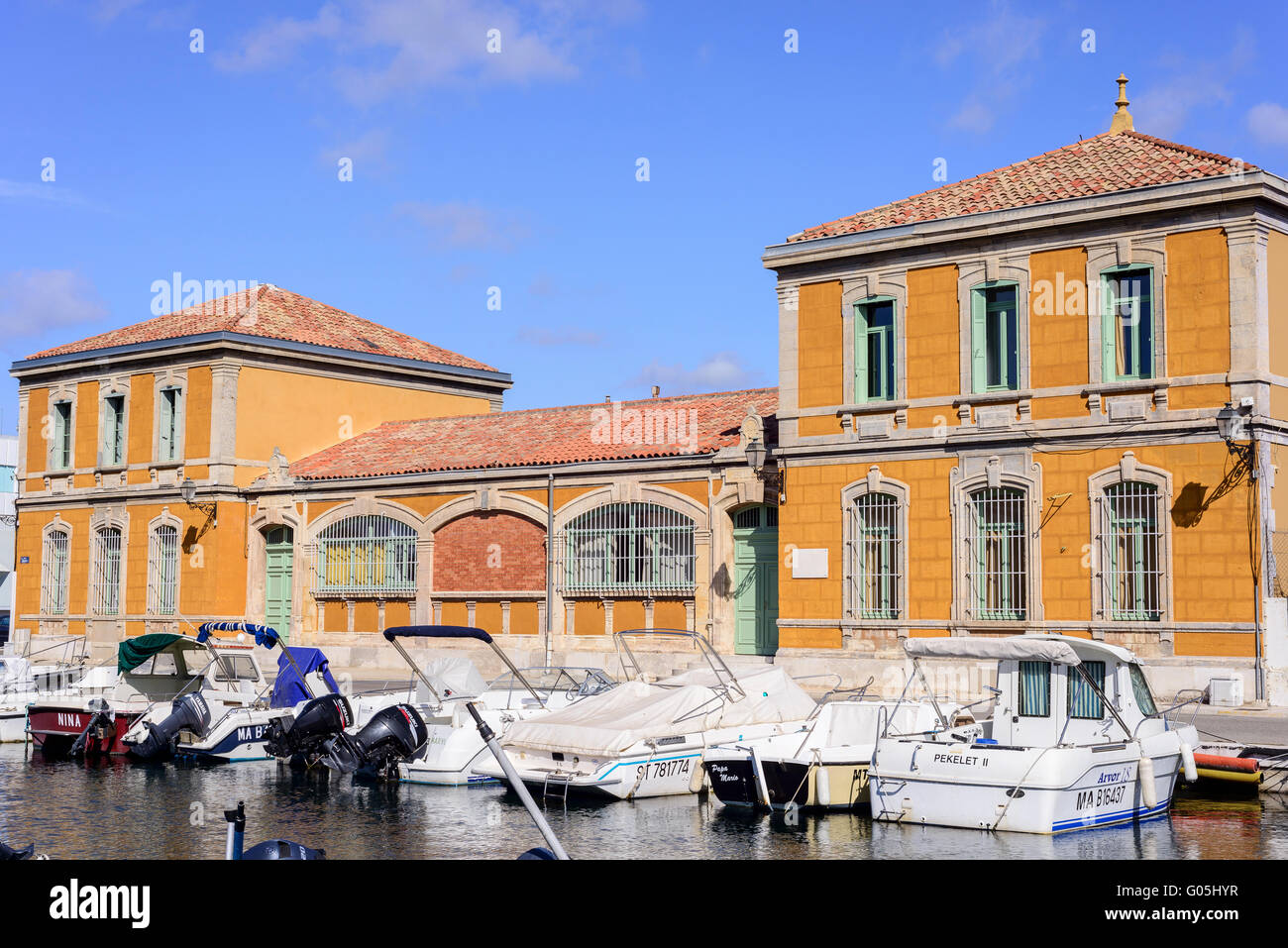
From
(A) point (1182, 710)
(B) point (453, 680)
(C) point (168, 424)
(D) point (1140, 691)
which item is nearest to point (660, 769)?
(D) point (1140, 691)

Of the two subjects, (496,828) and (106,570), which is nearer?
(496,828)

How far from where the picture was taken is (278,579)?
38469 millimetres

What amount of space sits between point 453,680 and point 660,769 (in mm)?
6787

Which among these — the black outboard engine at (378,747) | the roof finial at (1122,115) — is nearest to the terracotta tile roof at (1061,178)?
the roof finial at (1122,115)

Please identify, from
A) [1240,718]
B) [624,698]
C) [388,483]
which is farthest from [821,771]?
[388,483]

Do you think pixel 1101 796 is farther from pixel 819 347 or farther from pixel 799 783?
pixel 819 347

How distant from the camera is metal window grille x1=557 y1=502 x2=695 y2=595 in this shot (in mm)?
30750

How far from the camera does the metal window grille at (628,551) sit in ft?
101

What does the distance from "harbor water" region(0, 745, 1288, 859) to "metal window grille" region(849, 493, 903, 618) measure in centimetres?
954

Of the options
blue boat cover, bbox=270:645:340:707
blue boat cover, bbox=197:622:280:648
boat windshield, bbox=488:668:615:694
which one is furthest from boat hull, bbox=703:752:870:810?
blue boat cover, bbox=197:622:280:648

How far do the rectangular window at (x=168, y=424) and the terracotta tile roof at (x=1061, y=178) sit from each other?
19659 millimetres
